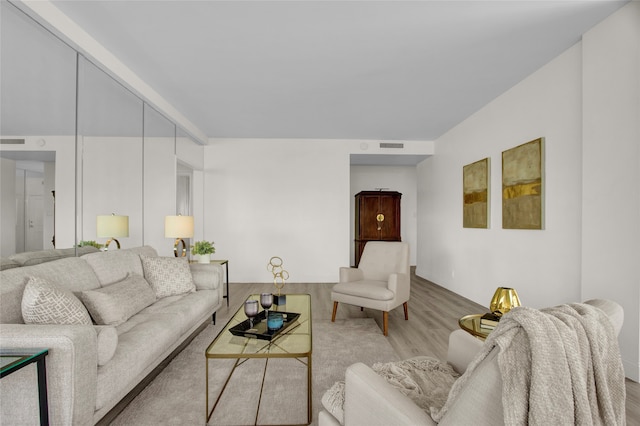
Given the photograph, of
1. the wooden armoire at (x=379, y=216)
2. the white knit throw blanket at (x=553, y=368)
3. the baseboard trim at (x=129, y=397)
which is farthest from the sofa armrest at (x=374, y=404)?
the wooden armoire at (x=379, y=216)

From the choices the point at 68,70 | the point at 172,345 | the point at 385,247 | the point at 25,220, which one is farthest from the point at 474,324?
the point at 68,70

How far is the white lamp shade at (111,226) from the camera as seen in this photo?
2938 millimetres

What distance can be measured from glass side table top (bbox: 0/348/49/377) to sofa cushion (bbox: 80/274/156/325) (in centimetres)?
74

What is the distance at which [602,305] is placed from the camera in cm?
111

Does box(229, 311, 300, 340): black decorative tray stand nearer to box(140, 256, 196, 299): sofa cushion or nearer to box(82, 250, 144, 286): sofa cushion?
box(140, 256, 196, 299): sofa cushion

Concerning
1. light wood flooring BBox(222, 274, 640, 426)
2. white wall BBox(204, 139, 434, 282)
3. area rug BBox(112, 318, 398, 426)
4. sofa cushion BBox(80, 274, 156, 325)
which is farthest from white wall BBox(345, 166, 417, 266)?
sofa cushion BBox(80, 274, 156, 325)

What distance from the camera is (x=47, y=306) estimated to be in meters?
1.70

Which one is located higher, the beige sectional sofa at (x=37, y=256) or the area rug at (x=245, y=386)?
the beige sectional sofa at (x=37, y=256)

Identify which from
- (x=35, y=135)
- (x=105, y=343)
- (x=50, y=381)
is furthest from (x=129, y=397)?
(x=35, y=135)

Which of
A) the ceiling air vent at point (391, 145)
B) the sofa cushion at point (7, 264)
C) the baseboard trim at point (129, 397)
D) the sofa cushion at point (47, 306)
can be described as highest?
the ceiling air vent at point (391, 145)

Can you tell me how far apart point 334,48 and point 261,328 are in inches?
96.9

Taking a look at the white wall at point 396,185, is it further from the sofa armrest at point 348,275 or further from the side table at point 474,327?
the side table at point 474,327

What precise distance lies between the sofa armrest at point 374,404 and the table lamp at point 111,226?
9.25 ft

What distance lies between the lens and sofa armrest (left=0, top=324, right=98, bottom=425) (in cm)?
139
